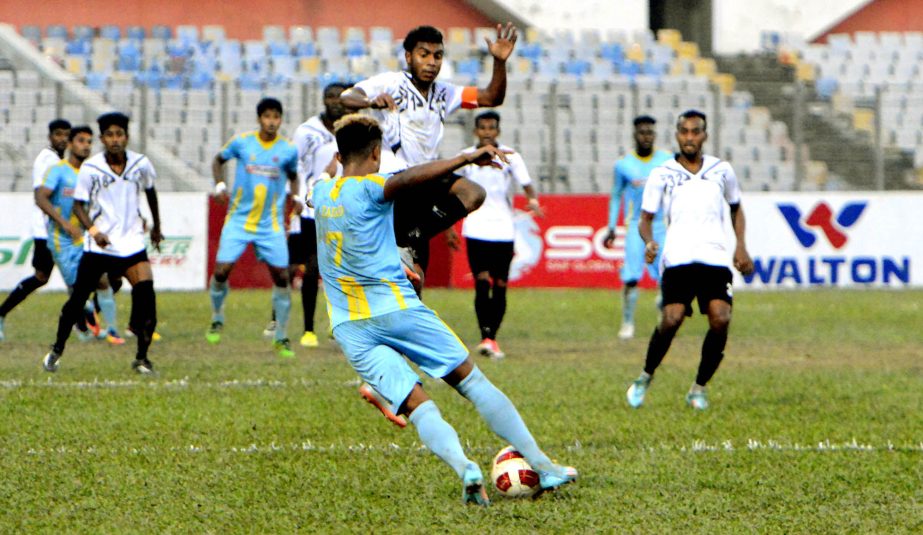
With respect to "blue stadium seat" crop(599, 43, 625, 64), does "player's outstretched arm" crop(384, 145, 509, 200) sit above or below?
below

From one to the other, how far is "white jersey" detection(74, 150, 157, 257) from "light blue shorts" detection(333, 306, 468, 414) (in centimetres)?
534

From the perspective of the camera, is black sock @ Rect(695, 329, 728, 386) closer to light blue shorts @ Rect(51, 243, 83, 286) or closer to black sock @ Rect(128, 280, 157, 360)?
black sock @ Rect(128, 280, 157, 360)

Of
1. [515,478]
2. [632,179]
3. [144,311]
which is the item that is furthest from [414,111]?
[632,179]

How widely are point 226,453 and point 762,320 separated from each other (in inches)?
436

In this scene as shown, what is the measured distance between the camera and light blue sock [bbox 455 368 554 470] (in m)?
6.70

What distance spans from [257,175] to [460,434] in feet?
19.5

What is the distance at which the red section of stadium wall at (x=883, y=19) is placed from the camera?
37.8 m

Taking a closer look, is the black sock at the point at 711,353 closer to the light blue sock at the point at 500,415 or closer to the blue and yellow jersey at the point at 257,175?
the light blue sock at the point at 500,415

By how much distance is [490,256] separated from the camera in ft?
45.9

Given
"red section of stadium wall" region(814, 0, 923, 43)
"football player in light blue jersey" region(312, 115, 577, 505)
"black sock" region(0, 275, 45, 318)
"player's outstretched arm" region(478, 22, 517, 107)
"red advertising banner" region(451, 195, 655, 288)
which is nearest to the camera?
"football player in light blue jersey" region(312, 115, 577, 505)

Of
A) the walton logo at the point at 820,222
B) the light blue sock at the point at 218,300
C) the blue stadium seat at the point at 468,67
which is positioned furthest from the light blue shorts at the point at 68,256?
the blue stadium seat at the point at 468,67

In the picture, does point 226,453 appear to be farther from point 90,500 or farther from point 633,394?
point 633,394

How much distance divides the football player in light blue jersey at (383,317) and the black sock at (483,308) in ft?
22.5

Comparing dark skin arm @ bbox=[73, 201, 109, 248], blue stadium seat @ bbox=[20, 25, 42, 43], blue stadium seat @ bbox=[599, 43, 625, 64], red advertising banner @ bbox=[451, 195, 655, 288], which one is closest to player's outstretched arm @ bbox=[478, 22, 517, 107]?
dark skin arm @ bbox=[73, 201, 109, 248]
